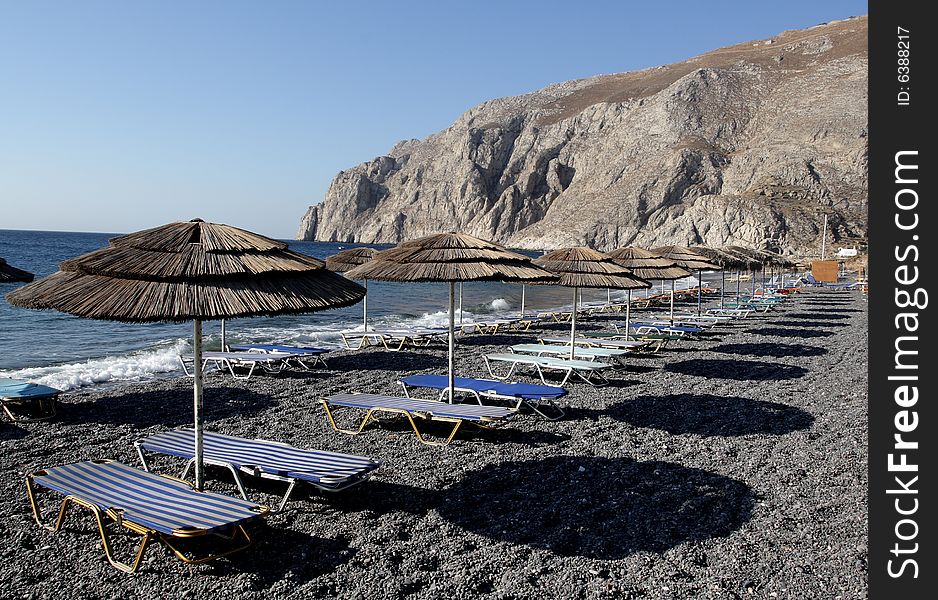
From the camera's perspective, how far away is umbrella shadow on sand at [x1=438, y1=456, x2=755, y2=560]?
4934 mm

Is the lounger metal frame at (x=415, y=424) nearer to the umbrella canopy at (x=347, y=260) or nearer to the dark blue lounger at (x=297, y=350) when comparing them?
the dark blue lounger at (x=297, y=350)

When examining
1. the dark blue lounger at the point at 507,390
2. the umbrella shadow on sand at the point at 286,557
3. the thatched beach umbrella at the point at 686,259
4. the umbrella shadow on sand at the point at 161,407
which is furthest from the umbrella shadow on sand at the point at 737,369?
the umbrella shadow on sand at the point at 286,557

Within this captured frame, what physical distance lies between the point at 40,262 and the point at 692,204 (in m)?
77.4

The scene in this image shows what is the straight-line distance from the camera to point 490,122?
146125 millimetres

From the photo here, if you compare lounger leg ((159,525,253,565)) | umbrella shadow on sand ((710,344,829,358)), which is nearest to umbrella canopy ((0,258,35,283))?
lounger leg ((159,525,253,565))

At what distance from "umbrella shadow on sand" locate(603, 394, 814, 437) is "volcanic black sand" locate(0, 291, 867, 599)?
48 mm

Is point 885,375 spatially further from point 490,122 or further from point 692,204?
point 490,122

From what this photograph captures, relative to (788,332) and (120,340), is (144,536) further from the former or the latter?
(788,332)

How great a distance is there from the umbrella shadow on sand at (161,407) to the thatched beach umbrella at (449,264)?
287 centimetres

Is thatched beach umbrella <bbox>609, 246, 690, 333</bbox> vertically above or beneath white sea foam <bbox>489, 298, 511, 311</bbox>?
above

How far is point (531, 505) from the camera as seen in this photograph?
559 centimetres

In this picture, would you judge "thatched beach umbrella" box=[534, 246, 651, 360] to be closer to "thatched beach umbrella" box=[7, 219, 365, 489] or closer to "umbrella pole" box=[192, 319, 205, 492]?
"thatched beach umbrella" box=[7, 219, 365, 489]

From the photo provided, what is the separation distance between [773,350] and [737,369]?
127 inches

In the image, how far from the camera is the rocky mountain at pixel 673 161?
78.5 meters
